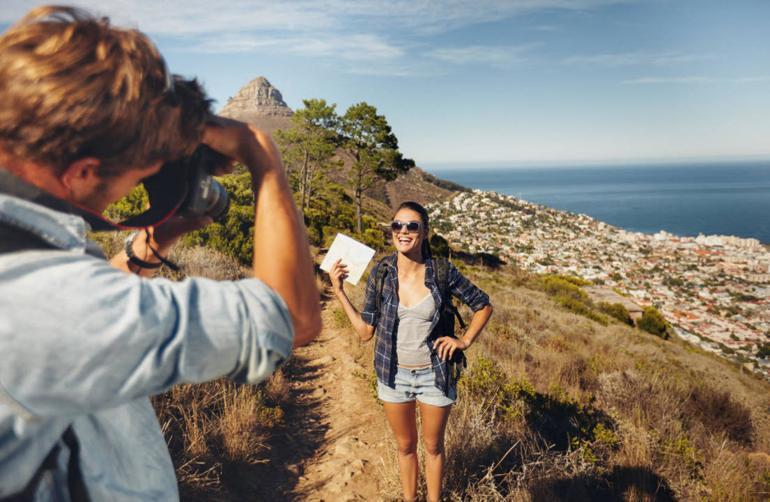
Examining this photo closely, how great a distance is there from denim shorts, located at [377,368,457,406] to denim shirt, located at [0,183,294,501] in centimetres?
218

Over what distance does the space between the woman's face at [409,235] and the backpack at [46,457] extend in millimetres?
2336

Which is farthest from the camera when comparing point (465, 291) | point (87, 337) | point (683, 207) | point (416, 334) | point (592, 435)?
point (683, 207)

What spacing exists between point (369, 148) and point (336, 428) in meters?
22.2

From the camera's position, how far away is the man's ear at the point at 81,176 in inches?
25.6

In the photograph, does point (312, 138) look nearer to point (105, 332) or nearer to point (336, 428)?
point (336, 428)

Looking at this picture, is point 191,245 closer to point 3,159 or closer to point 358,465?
point 358,465

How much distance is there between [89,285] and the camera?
555 mm

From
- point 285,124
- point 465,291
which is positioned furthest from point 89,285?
point 285,124

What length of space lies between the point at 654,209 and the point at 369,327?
13895 centimetres

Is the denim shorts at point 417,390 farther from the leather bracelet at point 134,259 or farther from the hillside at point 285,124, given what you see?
the hillside at point 285,124

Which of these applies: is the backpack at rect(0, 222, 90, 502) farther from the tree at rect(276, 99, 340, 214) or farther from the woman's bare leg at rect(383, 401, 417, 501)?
the tree at rect(276, 99, 340, 214)

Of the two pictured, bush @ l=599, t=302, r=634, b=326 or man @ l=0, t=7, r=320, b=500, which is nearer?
man @ l=0, t=7, r=320, b=500

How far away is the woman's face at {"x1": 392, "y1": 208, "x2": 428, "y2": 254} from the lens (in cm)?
292

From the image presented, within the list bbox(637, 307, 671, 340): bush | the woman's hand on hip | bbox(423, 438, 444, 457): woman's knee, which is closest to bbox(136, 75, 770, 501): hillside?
bbox(423, 438, 444, 457): woman's knee
